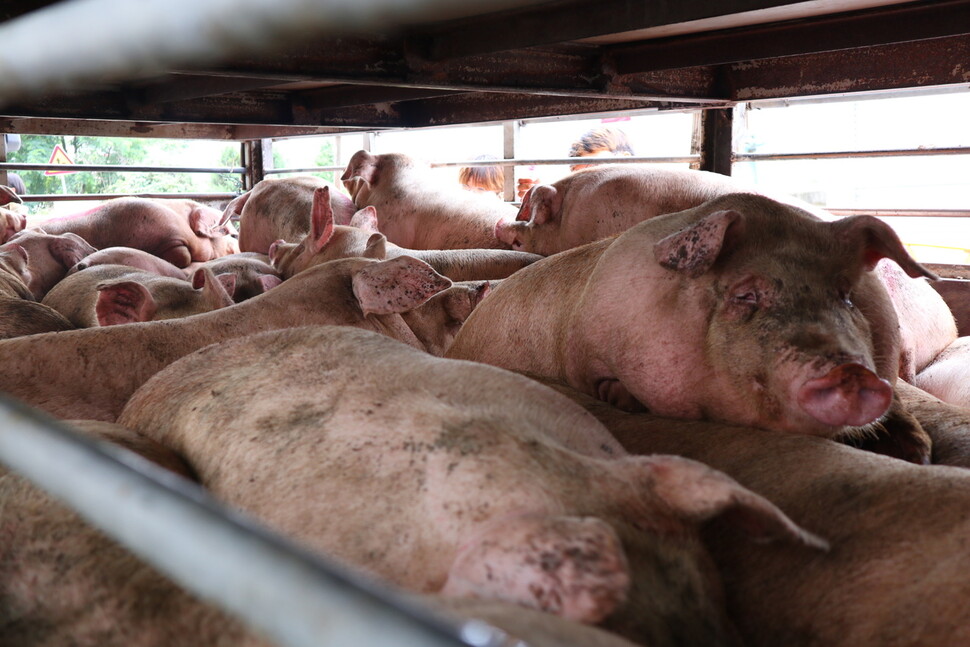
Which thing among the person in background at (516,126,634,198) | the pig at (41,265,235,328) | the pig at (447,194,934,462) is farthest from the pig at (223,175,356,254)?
the person in background at (516,126,634,198)

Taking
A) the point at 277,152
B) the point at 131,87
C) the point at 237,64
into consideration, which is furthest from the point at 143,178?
the point at 237,64

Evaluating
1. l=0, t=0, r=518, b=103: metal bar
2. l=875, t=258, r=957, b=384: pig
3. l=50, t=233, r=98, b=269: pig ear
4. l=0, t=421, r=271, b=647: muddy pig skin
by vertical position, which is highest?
l=0, t=0, r=518, b=103: metal bar

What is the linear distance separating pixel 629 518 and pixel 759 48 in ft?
14.0

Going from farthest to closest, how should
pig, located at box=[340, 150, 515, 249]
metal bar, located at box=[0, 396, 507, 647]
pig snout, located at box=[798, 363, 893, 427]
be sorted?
pig, located at box=[340, 150, 515, 249], pig snout, located at box=[798, 363, 893, 427], metal bar, located at box=[0, 396, 507, 647]

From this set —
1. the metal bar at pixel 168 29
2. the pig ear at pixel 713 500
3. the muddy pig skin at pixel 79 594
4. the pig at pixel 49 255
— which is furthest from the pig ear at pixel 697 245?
the pig at pixel 49 255

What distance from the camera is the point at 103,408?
9.07 ft

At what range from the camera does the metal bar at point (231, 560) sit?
0.55 m

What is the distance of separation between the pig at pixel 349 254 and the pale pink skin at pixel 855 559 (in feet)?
9.78

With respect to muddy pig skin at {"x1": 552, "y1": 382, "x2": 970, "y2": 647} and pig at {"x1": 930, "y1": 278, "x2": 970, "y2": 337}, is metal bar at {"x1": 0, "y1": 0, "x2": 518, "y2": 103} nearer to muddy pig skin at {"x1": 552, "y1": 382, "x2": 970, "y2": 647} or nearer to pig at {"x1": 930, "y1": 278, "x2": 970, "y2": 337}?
muddy pig skin at {"x1": 552, "y1": 382, "x2": 970, "y2": 647}

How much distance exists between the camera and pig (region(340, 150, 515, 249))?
655 centimetres

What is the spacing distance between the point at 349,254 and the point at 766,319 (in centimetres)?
284

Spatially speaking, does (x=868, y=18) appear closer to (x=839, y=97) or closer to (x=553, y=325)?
(x=839, y=97)

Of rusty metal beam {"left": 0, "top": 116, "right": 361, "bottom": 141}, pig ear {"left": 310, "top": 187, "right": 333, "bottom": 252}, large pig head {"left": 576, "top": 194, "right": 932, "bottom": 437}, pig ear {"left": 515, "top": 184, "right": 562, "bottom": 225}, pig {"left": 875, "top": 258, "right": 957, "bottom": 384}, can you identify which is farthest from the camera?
rusty metal beam {"left": 0, "top": 116, "right": 361, "bottom": 141}

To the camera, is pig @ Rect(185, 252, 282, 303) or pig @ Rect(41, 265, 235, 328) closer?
pig @ Rect(41, 265, 235, 328)
